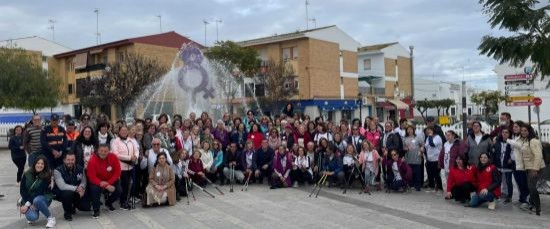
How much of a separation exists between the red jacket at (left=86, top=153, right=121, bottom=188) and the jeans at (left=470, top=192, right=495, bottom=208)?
6.69 metres

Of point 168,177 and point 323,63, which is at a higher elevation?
point 323,63

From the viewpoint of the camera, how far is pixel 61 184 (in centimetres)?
854

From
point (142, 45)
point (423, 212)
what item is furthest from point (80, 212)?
point (142, 45)

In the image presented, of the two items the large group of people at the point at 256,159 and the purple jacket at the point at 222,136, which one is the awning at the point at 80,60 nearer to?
the large group of people at the point at 256,159

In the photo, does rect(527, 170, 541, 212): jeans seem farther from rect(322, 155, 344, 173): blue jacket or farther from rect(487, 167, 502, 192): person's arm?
rect(322, 155, 344, 173): blue jacket

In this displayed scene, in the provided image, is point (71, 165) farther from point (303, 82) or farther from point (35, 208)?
point (303, 82)

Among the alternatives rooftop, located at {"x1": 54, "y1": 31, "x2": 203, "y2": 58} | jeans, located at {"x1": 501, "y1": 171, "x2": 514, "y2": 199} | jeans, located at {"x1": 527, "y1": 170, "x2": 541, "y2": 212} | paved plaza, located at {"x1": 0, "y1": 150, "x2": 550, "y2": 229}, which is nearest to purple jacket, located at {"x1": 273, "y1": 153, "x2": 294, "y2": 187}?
paved plaza, located at {"x1": 0, "y1": 150, "x2": 550, "y2": 229}

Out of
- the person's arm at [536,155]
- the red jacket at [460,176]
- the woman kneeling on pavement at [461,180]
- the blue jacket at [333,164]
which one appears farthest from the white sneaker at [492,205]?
the blue jacket at [333,164]

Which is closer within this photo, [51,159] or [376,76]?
[51,159]

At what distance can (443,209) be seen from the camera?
9.29 m

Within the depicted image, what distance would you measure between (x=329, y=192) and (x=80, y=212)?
5281mm

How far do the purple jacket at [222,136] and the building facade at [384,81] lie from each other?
3922 centimetres

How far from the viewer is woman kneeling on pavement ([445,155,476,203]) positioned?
9641 mm

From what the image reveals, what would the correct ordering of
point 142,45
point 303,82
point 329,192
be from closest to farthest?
point 329,192 → point 303,82 → point 142,45
